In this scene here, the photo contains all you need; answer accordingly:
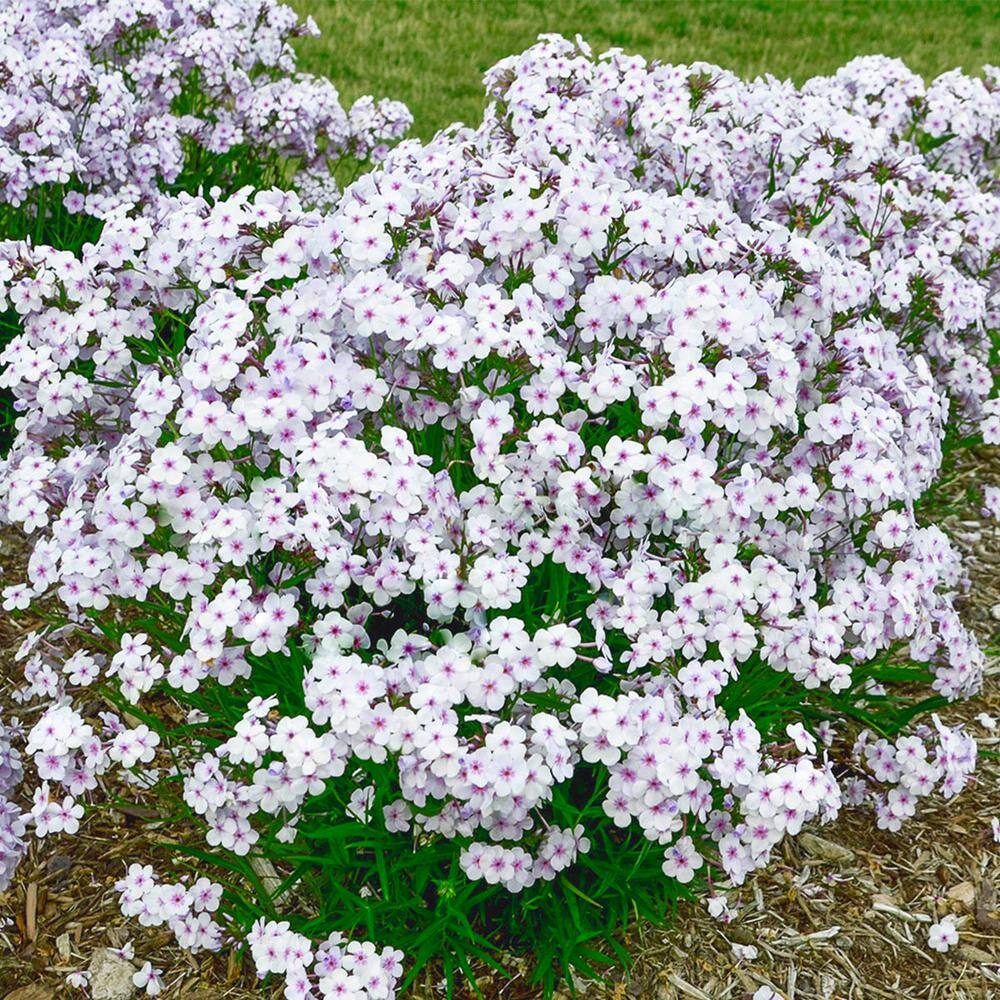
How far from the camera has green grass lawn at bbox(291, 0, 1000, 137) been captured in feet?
28.8

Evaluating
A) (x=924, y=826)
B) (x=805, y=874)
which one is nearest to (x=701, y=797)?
(x=805, y=874)

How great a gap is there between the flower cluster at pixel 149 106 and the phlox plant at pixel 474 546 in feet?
3.97

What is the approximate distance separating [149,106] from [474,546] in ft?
10.0

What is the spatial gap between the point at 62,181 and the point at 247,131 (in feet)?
3.95

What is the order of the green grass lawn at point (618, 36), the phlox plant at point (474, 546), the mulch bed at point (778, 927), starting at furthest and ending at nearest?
the green grass lawn at point (618, 36) < the mulch bed at point (778, 927) < the phlox plant at point (474, 546)

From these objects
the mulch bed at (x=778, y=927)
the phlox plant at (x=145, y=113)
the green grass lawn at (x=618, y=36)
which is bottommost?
the mulch bed at (x=778, y=927)

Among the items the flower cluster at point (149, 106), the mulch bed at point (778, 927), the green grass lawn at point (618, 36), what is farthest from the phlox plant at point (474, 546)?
the green grass lawn at point (618, 36)

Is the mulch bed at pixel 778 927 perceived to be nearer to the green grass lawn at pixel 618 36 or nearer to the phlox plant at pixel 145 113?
the phlox plant at pixel 145 113

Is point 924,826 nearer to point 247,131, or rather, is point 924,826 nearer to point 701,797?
point 701,797

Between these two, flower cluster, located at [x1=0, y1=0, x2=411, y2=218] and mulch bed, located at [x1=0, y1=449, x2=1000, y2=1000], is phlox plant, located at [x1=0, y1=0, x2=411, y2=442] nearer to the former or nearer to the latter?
flower cluster, located at [x1=0, y1=0, x2=411, y2=218]

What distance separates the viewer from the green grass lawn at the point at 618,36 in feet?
→ 28.8

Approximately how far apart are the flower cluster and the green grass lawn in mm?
2614

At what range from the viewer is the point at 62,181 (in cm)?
416

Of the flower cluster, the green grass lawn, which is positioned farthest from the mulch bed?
the green grass lawn
